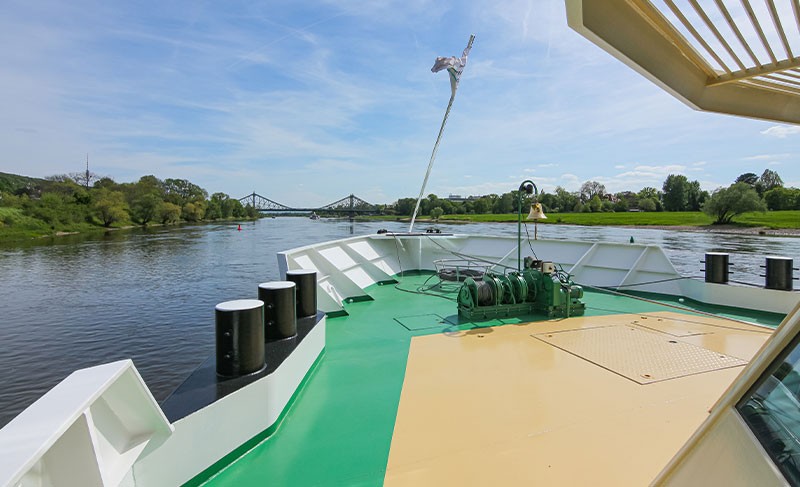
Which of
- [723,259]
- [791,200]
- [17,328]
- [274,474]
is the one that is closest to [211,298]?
[17,328]

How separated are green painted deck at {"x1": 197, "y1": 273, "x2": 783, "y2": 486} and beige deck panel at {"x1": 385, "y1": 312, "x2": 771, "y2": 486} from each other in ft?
0.58

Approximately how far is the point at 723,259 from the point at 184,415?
8.15 m

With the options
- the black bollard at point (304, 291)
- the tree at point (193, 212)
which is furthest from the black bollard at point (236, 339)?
the tree at point (193, 212)

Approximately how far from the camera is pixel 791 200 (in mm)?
61500

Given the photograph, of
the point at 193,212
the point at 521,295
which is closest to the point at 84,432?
the point at 521,295

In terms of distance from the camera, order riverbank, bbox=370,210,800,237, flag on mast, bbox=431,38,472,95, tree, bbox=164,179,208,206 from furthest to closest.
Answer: tree, bbox=164,179,208,206, riverbank, bbox=370,210,800,237, flag on mast, bbox=431,38,472,95

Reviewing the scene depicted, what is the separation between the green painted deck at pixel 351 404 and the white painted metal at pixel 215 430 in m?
0.14

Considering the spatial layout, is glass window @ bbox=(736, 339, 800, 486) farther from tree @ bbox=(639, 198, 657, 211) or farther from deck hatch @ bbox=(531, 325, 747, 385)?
tree @ bbox=(639, 198, 657, 211)

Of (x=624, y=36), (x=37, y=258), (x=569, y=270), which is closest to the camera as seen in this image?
(x=624, y=36)

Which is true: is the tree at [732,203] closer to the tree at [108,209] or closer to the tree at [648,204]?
the tree at [648,204]

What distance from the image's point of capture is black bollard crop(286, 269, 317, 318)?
13.8ft

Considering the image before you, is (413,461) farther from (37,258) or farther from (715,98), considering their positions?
(37,258)

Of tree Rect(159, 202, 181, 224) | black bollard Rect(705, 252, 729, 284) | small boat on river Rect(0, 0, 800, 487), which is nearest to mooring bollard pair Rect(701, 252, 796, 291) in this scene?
black bollard Rect(705, 252, 729, 284)

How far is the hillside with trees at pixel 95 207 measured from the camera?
42875mm
